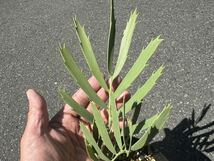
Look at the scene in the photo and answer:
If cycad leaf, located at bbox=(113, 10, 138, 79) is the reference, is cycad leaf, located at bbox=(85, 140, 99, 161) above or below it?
below

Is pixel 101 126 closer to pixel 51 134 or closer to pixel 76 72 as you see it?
pixel 76 72

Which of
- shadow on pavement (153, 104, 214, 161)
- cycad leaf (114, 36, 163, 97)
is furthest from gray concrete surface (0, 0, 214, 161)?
cycad leaf (114, 36, 163, 97)

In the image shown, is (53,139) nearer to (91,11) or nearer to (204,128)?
(204,128)

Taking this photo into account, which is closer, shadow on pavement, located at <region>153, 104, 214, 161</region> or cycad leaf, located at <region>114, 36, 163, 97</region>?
cycad leaf, located at <region>114, 36, 163, 97</region>

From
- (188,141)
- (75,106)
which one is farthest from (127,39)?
(188,141)

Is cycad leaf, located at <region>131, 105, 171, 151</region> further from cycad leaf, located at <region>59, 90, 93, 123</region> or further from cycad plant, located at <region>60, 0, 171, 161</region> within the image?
cycad leaf, located at <region>59, 90, 93, 123</region>
